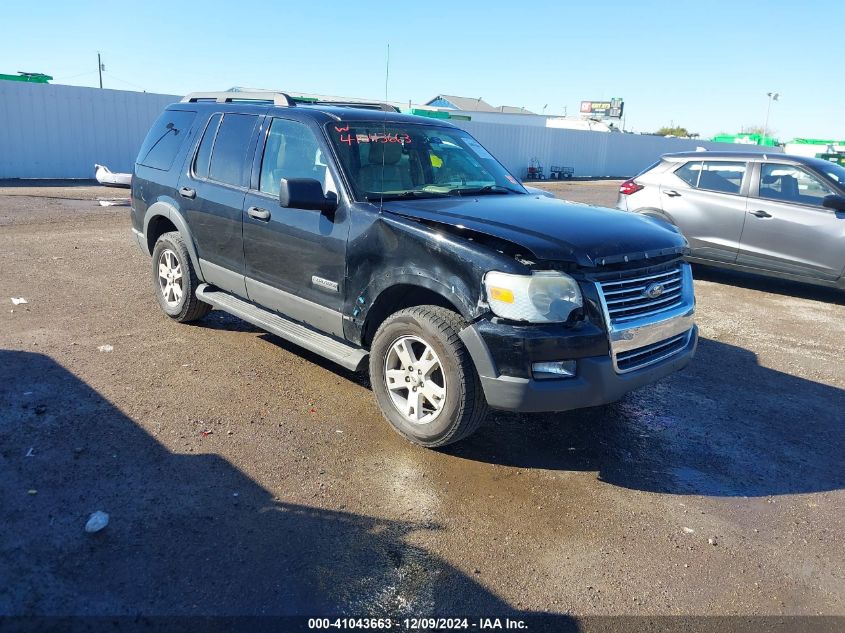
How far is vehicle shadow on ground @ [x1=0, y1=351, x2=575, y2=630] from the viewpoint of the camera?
109 inches

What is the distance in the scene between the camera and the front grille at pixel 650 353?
12.5ft

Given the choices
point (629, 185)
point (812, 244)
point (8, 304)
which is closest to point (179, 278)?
point (8, 304)

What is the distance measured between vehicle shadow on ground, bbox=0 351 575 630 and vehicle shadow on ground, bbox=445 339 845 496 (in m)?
1.20

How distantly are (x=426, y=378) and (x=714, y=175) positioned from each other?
6.75 metres

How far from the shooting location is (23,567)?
2883 millimetres

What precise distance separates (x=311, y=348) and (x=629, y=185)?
6.73 metres

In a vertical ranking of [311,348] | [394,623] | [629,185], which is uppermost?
[629,185]

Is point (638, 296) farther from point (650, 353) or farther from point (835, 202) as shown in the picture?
point (835, 202)

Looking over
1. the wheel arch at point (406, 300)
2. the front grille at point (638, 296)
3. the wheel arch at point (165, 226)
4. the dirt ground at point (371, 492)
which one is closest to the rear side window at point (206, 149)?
the wheel arch at point (165, 226)

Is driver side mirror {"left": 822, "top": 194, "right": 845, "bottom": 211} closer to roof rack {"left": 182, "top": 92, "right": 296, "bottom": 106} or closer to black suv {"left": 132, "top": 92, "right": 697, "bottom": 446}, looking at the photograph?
black suv {"left": 132, "top": 92, "right": 697, "bottom": 446}

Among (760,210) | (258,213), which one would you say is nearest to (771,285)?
(760,210)

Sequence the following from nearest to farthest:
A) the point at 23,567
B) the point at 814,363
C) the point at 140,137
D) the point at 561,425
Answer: the point at 23,567 < the point at 561,425 < the point at 814,363 < the point at 140,137

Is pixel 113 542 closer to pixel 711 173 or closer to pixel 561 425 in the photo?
pixel 561 425

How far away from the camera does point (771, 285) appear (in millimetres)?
9516
